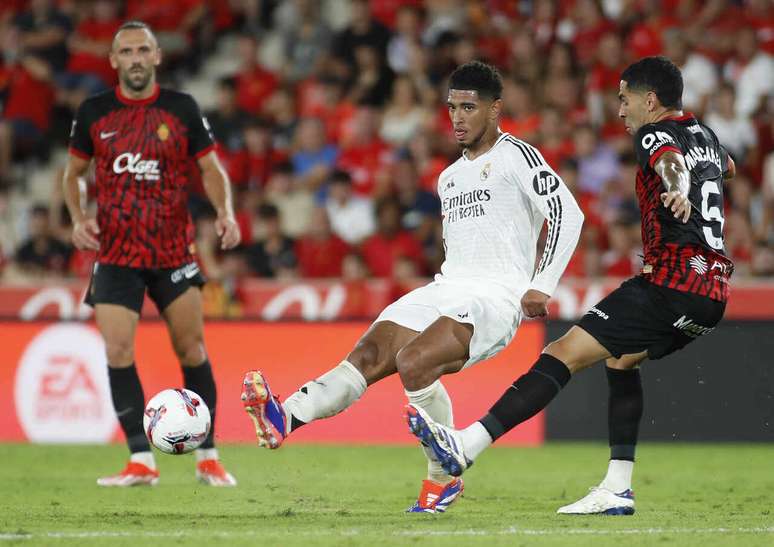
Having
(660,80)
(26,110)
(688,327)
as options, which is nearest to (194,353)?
(688,327)

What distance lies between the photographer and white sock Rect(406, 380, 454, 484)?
6.25 meters

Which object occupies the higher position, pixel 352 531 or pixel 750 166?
pixel 750 166

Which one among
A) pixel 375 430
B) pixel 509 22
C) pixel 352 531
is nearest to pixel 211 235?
pixel 375 430

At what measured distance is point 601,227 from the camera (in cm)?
1281

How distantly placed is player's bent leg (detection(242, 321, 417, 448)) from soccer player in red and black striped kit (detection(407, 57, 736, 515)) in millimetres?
608

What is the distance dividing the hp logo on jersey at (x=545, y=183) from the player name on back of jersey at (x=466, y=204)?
24 centimetres

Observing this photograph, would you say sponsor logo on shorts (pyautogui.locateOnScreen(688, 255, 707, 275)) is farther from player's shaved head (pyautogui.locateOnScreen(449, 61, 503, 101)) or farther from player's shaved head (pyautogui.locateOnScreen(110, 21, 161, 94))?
player's shaved head (pyautogui.locateOnScreen(110, 21, 161, 94))

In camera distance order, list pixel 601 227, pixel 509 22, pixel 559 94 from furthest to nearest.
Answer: pixel 509 22 < pixel 559 94 < pixel 601 227

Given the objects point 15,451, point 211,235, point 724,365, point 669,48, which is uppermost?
point 669,48

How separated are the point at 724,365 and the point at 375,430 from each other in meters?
2.72

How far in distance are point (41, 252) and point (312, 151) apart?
9.73ft

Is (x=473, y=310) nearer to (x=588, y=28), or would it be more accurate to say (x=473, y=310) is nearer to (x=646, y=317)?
(x=646, y=317)

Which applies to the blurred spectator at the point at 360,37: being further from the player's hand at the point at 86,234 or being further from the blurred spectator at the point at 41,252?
the player's hand at the point at 86,234

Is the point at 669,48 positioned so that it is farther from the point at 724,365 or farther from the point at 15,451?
the point at 15,451
